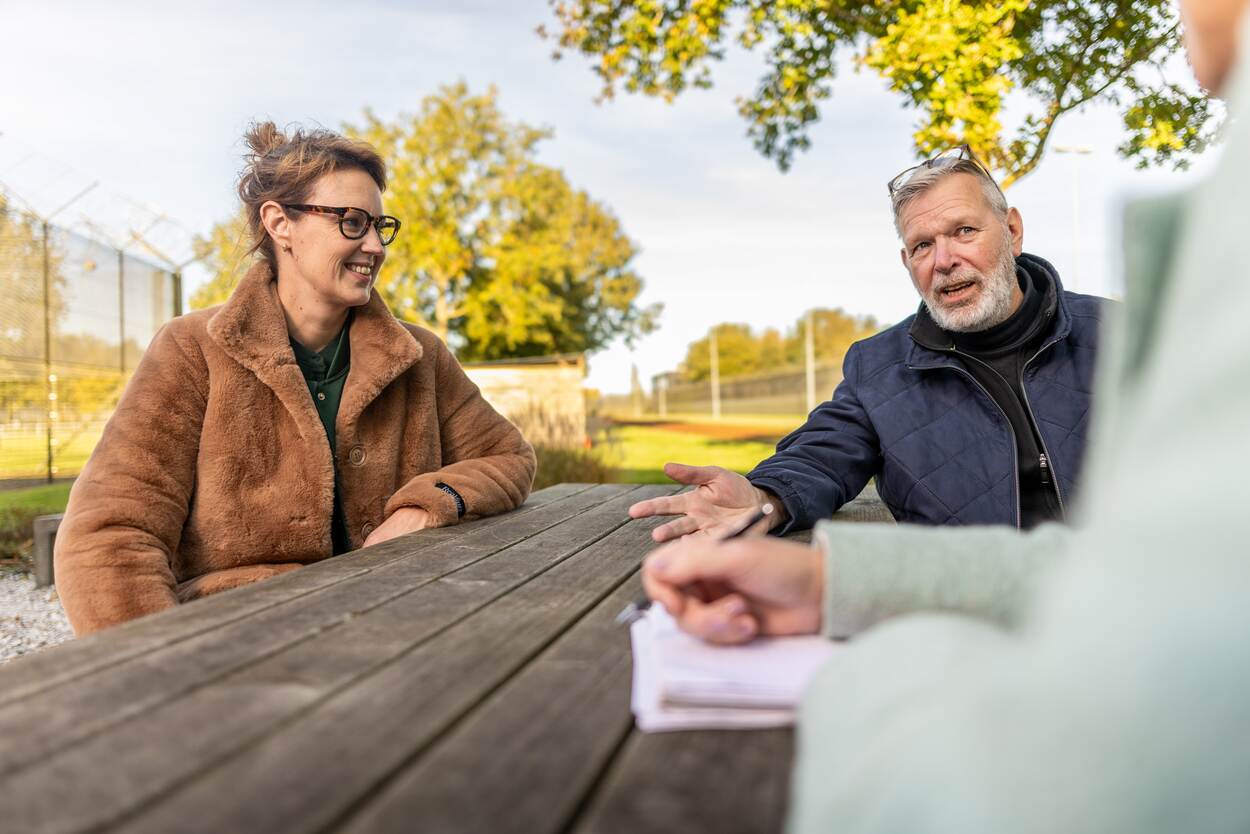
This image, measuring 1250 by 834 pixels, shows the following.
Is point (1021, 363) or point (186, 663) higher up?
point (1021, 363)

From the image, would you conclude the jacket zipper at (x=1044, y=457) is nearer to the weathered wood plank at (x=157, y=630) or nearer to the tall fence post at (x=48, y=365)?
the weathered wood plank at (x=157, y=630)

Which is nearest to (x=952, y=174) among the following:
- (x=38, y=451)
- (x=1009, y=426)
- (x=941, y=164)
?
(x=941, y=164)

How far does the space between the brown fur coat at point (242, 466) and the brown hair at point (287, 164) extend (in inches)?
9.4

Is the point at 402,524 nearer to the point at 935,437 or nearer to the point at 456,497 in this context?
the point at 456,497

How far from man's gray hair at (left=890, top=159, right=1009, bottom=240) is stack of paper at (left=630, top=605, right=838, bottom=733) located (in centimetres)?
206

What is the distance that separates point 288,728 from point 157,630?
500 millimetres

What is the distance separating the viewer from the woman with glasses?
206cm

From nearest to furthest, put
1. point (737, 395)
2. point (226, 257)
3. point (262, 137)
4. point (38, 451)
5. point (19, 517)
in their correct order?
point (262, 137) < point (19, 517) < point (38, 451) < point (226, 257) < point (737, 395)

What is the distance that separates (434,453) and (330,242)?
70 cm

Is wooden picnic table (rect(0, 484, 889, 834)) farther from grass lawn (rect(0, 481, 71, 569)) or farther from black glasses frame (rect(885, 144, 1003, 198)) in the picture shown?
grass lawn (rect(0, 481, 71, 569))

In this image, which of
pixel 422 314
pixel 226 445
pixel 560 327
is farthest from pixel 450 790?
pixel 560 327

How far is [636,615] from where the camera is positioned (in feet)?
3.93

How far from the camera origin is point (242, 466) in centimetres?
231

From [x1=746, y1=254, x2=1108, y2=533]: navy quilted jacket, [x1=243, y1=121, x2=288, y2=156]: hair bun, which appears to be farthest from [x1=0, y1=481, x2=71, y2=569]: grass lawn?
[x1=746, y1=254, x2=1108, y2=533]: navy quilted jacket
